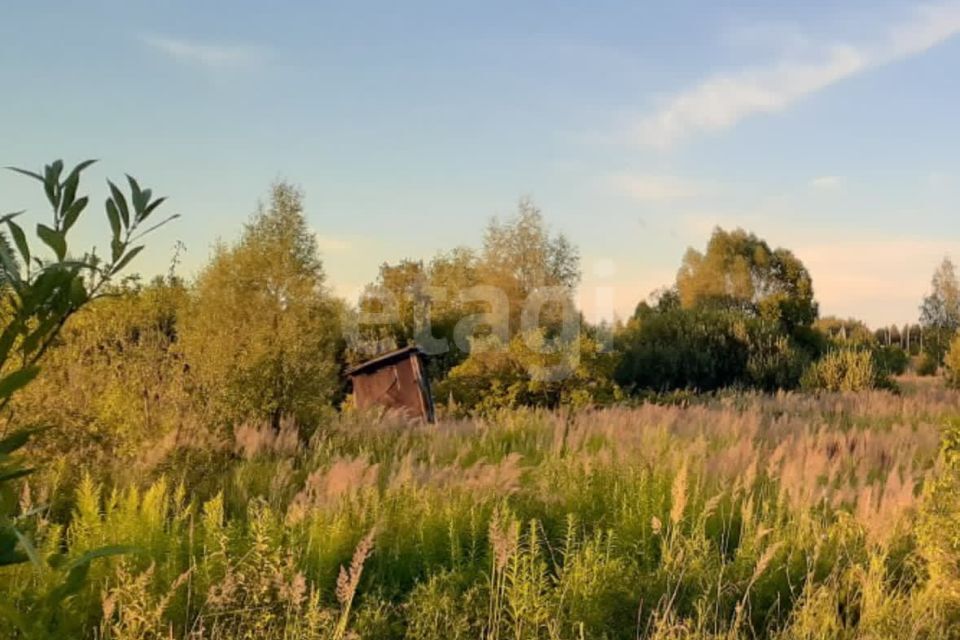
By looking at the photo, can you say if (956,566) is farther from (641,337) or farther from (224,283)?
(641,337)

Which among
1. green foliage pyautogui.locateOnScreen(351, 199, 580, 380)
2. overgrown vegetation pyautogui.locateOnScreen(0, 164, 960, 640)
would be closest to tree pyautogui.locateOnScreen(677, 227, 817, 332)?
green foliage pyautogui.locateOnScreen(351, 199, 580, 380)

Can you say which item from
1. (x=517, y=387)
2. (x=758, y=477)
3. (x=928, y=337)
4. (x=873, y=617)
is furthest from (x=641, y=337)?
(x=928, y=337)

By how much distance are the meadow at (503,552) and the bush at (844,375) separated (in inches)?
468

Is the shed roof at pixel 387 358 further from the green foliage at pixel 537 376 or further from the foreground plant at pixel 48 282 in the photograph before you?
the foreground plant at pixel 48 282

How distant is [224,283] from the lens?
1130cm

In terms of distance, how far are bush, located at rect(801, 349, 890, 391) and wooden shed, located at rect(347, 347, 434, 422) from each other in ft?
27.2

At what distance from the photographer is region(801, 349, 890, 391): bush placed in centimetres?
1836

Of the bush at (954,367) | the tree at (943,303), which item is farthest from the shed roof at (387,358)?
the tree at (943,303)

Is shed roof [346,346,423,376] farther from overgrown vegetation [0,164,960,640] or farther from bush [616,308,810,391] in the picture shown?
bush [616,308,810,391]

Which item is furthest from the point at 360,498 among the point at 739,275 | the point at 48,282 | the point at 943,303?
the point at 943,303

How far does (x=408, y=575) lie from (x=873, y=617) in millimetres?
2347

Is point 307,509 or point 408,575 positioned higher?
point 307,509

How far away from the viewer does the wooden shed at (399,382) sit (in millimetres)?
16703

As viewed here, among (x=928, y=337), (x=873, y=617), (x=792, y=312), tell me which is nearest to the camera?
(x=873, y=617)
